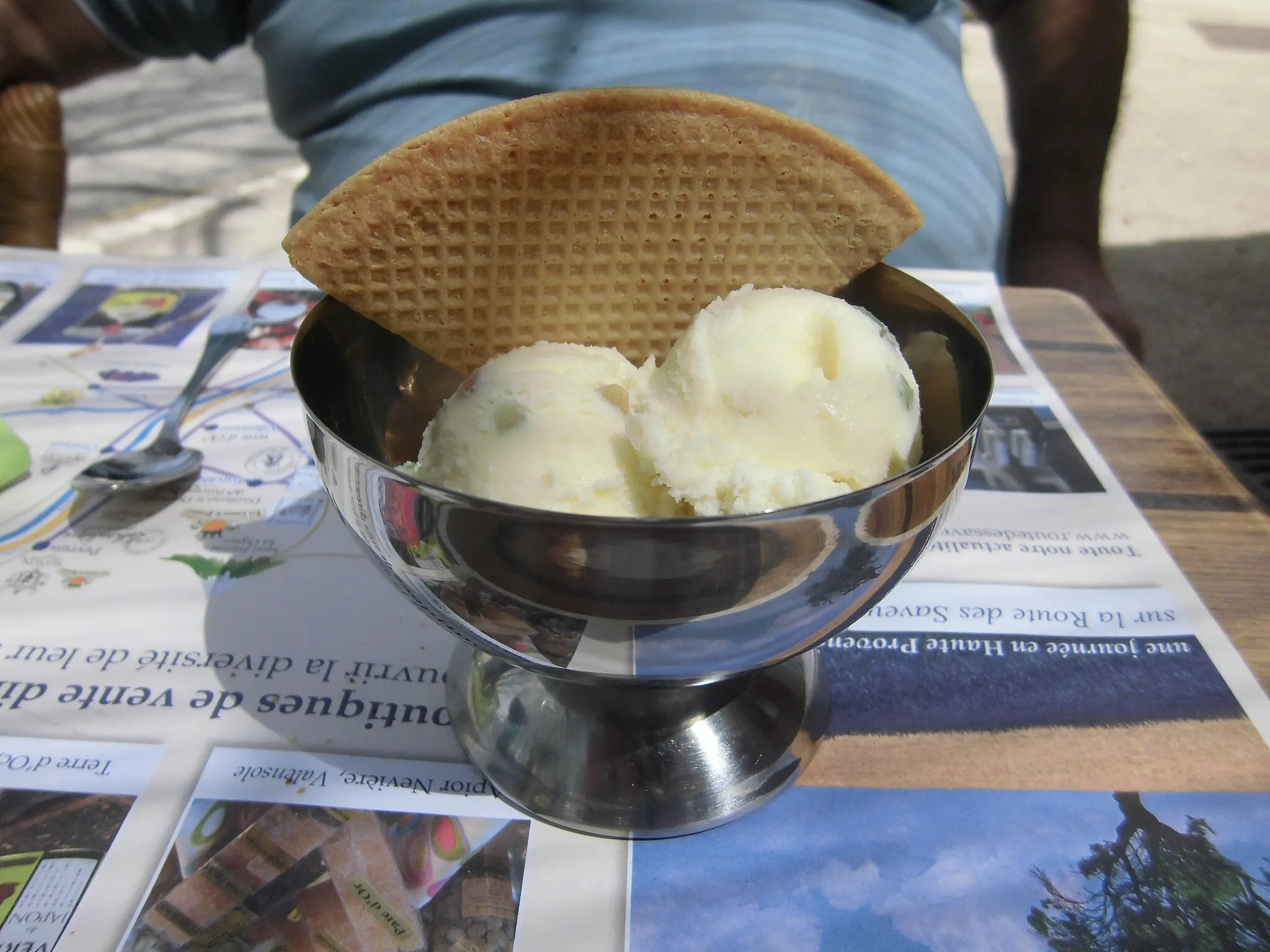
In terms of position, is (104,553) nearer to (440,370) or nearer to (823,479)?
(440,370)

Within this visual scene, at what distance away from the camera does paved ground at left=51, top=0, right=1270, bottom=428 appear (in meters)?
2.21

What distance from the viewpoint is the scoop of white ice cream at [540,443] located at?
46cm

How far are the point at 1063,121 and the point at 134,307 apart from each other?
1402 millimetres

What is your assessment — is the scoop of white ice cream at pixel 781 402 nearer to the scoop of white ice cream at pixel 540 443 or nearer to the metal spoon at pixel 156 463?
the scoop of white ice cream at pixel 540 443

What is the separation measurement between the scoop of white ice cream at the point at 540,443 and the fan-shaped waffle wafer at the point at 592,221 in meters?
0.06

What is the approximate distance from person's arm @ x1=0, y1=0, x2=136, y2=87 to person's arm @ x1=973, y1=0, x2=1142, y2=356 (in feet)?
4.66

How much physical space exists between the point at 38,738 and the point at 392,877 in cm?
25

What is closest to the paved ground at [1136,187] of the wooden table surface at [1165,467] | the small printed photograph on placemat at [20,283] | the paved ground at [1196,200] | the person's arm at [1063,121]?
the paved ground at [1196,200]

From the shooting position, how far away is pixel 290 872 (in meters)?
0.43

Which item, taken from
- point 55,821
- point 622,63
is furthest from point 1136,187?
point 55,821

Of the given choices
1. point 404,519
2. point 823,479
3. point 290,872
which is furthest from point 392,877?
point 823,479

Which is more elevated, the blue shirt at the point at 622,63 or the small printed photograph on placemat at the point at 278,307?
the blue shirt at the point at 622,63

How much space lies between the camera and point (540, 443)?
18.6 inches

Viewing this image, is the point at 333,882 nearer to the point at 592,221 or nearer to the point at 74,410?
the point at 592,221
